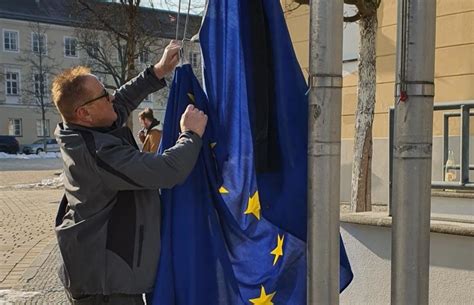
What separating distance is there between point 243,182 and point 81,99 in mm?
720

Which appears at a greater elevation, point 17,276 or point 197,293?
point 197,293

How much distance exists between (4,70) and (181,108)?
53.8 meters

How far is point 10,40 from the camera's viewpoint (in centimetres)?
5256

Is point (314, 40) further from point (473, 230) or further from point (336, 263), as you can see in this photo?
point (473, 230)

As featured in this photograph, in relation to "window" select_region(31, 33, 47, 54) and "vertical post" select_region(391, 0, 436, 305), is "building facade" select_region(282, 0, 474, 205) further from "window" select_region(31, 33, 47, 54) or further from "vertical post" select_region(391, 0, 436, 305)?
"window" select_region(31, 33, 47, 54)

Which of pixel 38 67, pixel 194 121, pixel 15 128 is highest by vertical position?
pixel 38 67

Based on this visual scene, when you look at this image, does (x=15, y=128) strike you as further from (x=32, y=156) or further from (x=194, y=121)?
(x=194, y=121)

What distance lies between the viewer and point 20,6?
2206 inches

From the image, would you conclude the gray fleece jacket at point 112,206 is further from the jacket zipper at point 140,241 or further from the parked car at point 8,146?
the parked car at point 8,146

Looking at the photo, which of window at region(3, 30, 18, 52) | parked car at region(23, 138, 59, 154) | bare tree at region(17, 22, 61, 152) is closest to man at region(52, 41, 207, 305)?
parked car at region(23, 138, 59, 154)

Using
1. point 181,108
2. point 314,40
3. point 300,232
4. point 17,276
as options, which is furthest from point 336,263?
point 17,276

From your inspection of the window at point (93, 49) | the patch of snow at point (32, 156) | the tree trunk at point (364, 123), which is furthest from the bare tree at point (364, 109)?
the patch of snow at point (32, 156)

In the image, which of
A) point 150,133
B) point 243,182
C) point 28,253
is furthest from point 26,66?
point 243,182

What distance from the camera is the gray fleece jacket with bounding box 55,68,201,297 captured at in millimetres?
2205
